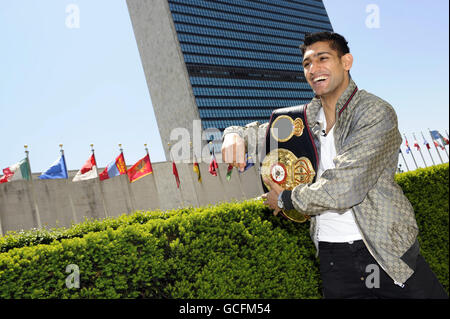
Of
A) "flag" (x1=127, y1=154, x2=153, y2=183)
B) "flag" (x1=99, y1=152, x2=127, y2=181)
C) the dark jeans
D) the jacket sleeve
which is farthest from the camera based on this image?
"flag" (x1=127, y1=154, x2=153, y2=183)

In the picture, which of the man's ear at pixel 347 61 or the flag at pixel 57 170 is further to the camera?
the flag at pixel 57 170

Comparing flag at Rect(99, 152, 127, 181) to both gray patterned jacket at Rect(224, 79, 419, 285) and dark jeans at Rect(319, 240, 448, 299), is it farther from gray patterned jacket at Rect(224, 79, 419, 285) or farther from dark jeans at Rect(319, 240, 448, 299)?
gray patterned jacket at Rect(224, 79, 419, 285)

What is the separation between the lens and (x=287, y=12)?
324 ft

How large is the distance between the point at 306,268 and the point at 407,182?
142 inches

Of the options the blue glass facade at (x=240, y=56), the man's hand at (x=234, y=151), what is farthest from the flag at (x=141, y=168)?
the blue glass facade at (x=240, y=56)

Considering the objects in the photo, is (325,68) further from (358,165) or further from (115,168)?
(115,168)

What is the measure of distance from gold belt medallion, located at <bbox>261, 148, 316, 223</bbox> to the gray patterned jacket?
237 millimetres

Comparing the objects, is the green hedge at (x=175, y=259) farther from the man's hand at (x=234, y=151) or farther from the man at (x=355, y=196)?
Answer: the man at (x=355, y=196)

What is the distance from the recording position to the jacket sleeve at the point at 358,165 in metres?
1.75

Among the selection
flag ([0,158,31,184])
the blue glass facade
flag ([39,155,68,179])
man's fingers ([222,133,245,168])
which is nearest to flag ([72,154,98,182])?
flag ([39,155,68,179])

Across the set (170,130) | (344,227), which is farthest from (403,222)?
(170,130)

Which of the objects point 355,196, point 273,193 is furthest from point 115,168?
point 355,196

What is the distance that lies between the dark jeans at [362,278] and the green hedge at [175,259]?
2.11 m

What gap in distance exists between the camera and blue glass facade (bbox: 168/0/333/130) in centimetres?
7844
